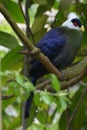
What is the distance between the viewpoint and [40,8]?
5.87 ft

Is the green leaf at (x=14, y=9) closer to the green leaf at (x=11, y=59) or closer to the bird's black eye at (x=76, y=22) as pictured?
the green leaf at (x=11, y=59)

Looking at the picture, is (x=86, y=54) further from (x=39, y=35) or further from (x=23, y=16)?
(x=23, y=16)

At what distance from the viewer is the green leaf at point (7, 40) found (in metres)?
1.54

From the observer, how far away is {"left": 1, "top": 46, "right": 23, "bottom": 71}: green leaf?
5.23ft

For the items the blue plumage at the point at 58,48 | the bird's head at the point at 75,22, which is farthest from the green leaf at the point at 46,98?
the bird's head at the point at 75,22

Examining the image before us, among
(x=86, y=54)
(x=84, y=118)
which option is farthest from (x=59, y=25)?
(x=84, y=118)

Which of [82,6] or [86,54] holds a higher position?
[82,6]

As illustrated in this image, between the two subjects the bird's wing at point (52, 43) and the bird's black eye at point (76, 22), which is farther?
the bird's black eye at point (76, 22)

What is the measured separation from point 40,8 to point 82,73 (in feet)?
1.76

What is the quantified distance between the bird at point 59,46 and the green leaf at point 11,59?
0.06 metres

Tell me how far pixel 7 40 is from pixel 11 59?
110mm

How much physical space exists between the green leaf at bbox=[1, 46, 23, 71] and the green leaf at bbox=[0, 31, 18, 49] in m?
0.03

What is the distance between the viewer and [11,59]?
64.0 inches

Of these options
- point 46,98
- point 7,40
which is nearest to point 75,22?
point 7,40
